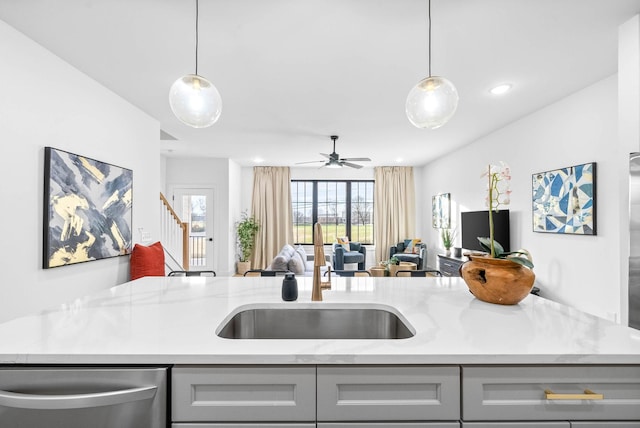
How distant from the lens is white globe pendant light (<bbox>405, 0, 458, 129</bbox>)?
57.7 inches

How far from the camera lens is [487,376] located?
86 cm

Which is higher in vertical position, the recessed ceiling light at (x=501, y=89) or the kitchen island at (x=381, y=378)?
the recessed ceiling light at (x=501, y=89)

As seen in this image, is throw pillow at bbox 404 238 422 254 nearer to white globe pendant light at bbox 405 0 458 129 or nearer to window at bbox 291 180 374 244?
window at bbox 291 180 374 244

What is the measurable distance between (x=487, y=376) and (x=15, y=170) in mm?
2826

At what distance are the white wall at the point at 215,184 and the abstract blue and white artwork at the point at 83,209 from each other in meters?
3.08

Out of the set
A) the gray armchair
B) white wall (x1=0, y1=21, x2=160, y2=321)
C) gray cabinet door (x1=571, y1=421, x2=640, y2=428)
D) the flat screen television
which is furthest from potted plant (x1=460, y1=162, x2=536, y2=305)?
the gray armchair

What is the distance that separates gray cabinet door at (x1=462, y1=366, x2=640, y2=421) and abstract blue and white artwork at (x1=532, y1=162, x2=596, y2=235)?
2.49 meters

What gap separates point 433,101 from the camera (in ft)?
4.89

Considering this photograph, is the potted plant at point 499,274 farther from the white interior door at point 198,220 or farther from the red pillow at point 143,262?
the white interior door at point 198,220

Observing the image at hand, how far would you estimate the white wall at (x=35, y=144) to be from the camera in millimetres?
2027

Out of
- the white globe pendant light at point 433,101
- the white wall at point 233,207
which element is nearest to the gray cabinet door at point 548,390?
the white globe pendant light at point 433,101

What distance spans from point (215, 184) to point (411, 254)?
4.25m

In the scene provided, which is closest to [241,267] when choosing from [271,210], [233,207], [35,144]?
[233,207]

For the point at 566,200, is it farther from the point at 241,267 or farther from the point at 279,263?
the point at 241,267
